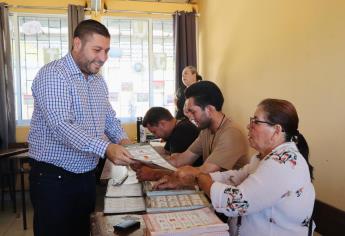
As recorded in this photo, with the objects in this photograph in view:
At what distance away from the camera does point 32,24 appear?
4.98 m

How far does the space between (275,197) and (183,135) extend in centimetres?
159

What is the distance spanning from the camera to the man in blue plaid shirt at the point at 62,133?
1.40 meters

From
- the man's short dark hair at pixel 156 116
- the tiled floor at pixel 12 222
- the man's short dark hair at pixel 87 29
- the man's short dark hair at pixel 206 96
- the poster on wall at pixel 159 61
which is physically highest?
the poster on wall at pixel 159 61

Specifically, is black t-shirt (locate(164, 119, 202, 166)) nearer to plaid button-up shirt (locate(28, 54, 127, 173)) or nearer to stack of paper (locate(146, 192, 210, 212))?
plaid button-up shirt (locate(28, 54, 127, 173))

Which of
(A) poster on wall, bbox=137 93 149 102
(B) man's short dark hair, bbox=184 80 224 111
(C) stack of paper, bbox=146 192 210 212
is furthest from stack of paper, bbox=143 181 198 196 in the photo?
(A) poster on wall, bbox=137 93 149 102

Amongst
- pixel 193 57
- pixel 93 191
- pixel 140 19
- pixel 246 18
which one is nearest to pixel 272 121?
pixel 93 191

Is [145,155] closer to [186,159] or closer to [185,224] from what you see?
[185,224]

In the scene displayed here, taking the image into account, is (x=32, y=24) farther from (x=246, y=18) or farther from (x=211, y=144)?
(x=211, y=144)

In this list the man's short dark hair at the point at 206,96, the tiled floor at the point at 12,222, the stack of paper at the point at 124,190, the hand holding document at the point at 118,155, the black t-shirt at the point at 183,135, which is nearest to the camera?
the hand holding document at the point at 118,155

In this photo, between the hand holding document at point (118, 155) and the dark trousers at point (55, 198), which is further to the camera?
the dark trousers at point (55, 198)

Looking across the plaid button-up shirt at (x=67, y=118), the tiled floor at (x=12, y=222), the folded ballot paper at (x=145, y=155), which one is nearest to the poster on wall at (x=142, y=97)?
the tiled floor at (x=12, y=222)

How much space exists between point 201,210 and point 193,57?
14.0 feet

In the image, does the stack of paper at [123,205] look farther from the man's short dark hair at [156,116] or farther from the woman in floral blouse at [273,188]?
the man's short dark hair at [156,116]

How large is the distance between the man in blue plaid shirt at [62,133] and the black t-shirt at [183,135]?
3.66 feet
